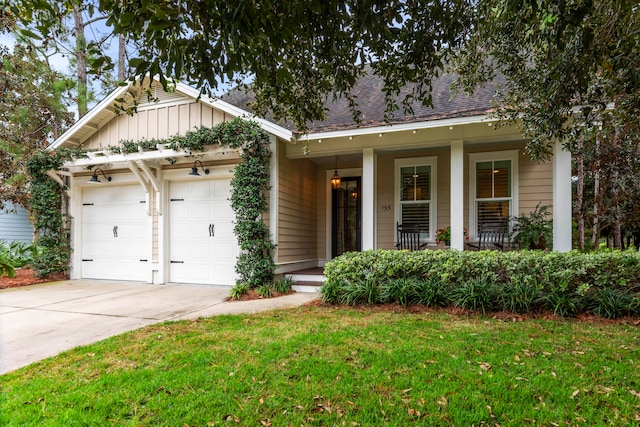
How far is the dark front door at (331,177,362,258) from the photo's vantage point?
28.3ft

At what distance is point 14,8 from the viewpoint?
8.89ft

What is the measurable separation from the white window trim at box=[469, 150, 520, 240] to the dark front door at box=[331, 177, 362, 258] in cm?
257

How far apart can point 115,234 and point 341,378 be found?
7.44 meters

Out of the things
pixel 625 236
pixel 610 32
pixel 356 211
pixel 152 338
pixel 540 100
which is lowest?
pixel 152 338

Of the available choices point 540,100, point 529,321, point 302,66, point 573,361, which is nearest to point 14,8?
point 302,66

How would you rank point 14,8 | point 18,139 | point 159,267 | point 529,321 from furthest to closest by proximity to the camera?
point 18,139
point 159,267
point 529,321
point 14,8

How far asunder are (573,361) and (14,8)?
5314 millimetres

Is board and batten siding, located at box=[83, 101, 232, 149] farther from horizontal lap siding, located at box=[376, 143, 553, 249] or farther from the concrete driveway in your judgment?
horizontal lap siding, located at box=[376, 143, 553, 249]

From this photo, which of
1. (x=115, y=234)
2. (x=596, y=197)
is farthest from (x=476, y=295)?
(x=115, y=234)

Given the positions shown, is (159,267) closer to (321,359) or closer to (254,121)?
(254,121)

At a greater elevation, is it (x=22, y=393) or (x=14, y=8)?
(x=14, y=8)

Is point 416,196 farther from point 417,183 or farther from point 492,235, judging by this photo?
point 492,235

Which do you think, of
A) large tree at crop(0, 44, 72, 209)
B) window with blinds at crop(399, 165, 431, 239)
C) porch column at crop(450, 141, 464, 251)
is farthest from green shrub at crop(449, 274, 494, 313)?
large tree at crop(0, 44, 72, 209)

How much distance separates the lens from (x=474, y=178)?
716cm
